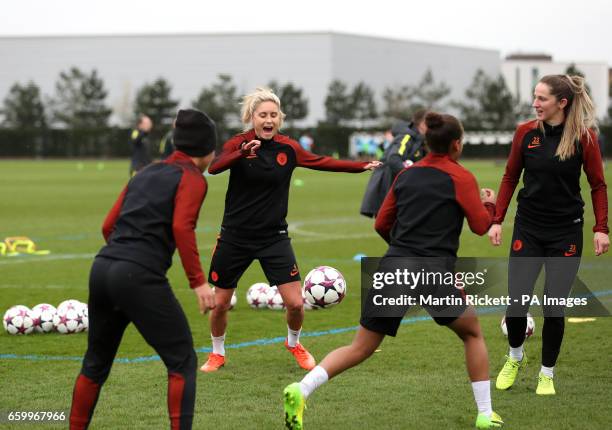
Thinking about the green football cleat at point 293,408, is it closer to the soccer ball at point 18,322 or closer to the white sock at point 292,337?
the white sock at point 292,337

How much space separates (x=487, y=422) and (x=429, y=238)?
119cm

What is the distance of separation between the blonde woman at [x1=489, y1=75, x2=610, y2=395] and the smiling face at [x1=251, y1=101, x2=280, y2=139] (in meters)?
1.78

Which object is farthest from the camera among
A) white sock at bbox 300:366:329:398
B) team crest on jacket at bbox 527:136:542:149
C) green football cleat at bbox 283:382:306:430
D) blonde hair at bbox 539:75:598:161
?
team crest on jacket at bbox 527:136:542:149

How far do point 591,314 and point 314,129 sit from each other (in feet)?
194

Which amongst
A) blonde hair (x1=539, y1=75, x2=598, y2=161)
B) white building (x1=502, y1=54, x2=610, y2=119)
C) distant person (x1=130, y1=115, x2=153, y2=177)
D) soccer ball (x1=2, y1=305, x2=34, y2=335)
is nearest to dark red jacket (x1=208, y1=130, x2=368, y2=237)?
blonde hair (x1=539, y1=75, x2=598, y2=161)

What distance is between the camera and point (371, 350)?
20.1ft

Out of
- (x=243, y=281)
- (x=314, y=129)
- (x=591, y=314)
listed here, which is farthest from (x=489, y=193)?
(x=314, y=129)

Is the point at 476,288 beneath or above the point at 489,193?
beneath

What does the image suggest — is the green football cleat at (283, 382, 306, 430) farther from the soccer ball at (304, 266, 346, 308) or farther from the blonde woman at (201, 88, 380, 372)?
the soccer ball at (304, 266, 346, 308)

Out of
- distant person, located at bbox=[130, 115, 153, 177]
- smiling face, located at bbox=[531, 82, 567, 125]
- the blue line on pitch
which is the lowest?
the blue line on pitch

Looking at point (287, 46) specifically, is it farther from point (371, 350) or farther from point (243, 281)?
point (371, 350)

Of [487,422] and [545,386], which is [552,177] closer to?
[545,386]

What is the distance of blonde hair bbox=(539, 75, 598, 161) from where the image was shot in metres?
6.99

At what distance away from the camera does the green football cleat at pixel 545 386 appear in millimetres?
7062
